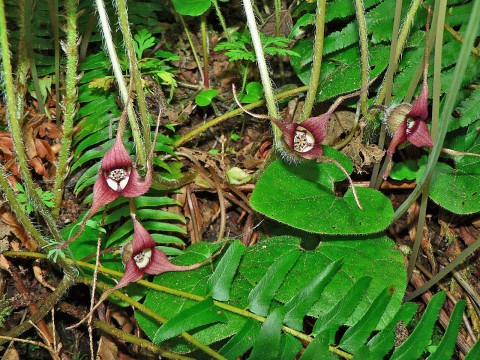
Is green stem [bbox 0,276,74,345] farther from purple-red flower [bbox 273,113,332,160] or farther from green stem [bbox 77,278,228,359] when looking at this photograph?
purple-red flower [bbox 273,113,332,160]

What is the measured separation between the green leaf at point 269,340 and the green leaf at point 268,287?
0.51 ft

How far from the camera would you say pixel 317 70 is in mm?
2605

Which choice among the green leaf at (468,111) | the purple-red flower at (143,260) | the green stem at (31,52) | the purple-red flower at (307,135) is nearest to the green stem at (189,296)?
the purple-red flower at (143,260)

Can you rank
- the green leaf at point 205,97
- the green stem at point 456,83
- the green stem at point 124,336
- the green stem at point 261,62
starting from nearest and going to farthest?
1. the green stem at point 456,83
2. the green stem at point 124,336
3. the green stem at point 261,62
4. the green leaf at point 205,97

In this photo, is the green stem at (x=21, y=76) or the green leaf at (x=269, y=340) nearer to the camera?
the green leaf at (x=269, y=340)

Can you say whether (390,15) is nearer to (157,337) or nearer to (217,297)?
(217,297)

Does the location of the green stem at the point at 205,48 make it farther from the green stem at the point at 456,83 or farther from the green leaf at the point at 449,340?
the green leaf at the point at 449,340

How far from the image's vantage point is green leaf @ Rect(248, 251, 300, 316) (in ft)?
7.47

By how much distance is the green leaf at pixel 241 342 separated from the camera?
2143mm

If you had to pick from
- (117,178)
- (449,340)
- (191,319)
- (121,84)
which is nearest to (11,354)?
(191,319)

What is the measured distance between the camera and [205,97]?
3.24 meters

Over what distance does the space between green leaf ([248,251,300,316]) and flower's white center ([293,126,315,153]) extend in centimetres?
48

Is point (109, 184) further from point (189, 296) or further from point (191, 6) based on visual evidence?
point (191, 6)

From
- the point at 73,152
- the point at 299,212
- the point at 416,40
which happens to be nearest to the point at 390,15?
the point at 416,40
